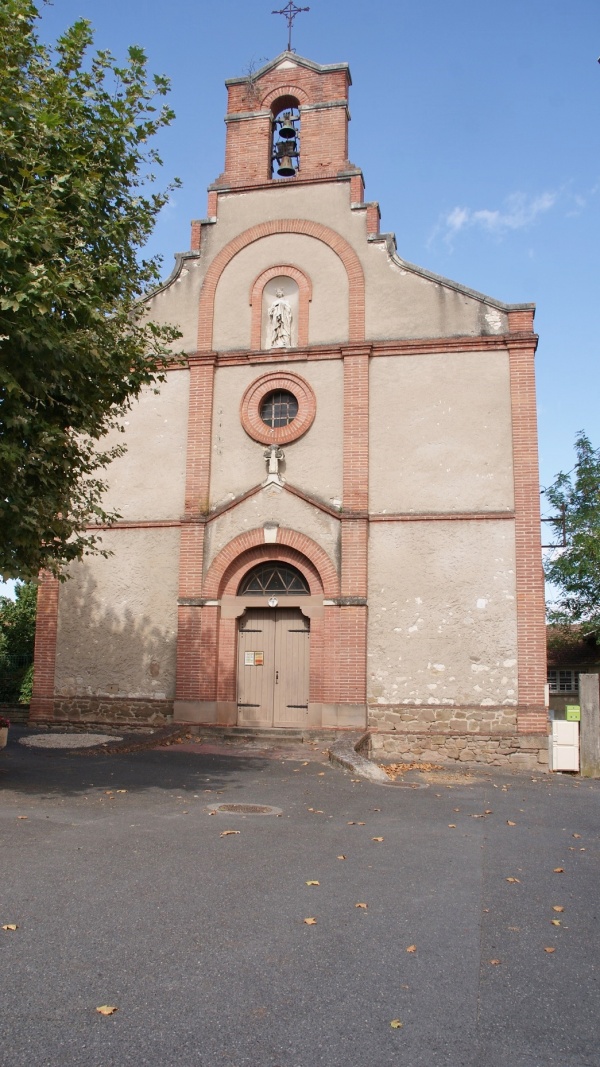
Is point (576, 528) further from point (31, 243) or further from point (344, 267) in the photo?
point (31, 243)

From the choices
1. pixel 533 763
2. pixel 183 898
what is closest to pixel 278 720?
pixel 533 763


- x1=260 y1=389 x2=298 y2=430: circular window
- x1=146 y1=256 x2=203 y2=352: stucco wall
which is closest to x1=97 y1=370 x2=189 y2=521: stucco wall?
x1=146 y1=256 x2=203 y2=352: stucco wall

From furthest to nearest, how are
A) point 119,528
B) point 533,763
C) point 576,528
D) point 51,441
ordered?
point 576,528 < point 119,528 < point 533,763 < point 51,441

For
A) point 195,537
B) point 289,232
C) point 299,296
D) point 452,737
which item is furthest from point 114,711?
point 289,232

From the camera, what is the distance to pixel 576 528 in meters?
25.0

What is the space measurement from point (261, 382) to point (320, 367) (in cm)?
123

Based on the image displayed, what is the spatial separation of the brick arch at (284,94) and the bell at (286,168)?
1.24 meters

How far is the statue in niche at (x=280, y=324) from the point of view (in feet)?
55.2

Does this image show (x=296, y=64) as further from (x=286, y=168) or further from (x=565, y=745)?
(x=565, y=745)

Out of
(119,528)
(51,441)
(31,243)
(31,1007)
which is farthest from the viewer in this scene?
(119,528)

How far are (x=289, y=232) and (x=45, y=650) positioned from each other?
9.91 meters

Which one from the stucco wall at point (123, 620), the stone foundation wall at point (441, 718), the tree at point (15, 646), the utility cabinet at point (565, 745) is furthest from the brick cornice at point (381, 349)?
the tree at point (15, 646)

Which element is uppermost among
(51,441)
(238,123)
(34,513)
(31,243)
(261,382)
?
(238,123)

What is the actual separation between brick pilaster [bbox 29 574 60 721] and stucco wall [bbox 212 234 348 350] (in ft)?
20.0
